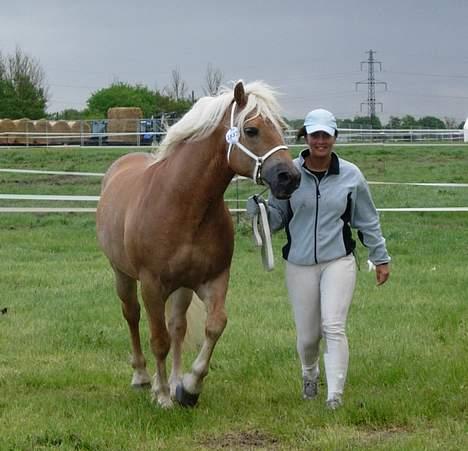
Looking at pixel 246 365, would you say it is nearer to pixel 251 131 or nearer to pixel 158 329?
pixel 158 329

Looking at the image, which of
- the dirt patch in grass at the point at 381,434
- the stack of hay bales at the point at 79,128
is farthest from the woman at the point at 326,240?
the stack of hay bales at the point at 79,128

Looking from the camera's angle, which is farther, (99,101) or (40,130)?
(99,101)

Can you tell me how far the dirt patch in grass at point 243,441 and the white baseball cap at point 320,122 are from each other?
182cm

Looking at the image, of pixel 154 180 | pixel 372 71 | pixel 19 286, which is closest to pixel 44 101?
pixel 372 71

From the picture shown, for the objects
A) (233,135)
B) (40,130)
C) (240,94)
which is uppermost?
(40,130)

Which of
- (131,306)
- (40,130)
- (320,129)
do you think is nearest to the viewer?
(320,129)

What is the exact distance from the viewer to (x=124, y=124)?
45.1m

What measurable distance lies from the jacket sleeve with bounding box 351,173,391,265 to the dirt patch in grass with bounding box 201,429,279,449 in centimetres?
137

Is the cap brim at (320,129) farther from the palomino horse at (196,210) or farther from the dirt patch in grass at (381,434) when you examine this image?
the dirt patch in grass at (381,434)

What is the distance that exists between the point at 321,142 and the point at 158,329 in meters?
1.59

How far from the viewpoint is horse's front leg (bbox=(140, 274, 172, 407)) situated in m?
5.64

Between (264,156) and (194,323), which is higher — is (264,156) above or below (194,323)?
above

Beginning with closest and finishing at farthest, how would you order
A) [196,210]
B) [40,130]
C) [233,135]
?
[233,135]
[196,210]
[40,130]

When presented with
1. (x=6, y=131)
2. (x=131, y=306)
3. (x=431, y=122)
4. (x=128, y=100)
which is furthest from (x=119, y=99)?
(x=131, y=306)
